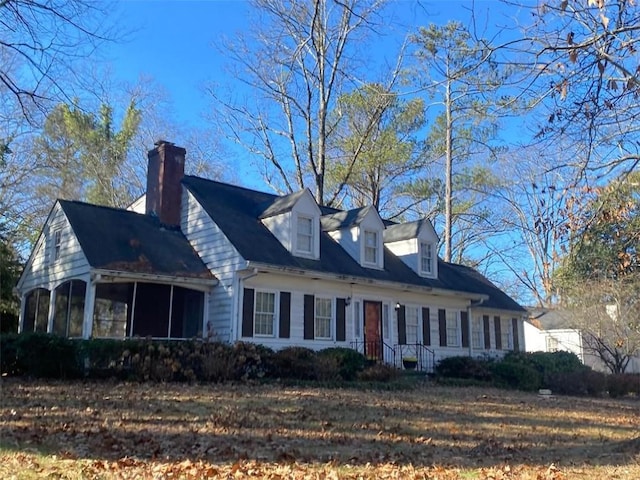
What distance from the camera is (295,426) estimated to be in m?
9.12

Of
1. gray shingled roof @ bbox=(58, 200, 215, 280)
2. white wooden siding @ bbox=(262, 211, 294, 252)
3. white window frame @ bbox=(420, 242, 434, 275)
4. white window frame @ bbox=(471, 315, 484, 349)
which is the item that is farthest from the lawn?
white window frame @ bbox=(471, 315, 484, 349)

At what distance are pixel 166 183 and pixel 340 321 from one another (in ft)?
23.6

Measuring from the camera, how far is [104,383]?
43.3 feet

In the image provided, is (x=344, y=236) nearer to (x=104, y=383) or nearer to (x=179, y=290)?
(x=179, y=290)

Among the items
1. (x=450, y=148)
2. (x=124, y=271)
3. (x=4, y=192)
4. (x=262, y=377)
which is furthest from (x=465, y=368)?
(x=4, y=192)

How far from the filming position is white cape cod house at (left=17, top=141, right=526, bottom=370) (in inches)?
683

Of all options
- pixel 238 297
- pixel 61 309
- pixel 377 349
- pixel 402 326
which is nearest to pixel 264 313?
pixel 238 297

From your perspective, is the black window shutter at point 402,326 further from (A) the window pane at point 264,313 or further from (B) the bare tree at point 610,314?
(B) the bare tree at point 610,314

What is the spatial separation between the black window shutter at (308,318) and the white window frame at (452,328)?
6.86 metres

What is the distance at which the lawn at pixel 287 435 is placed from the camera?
642 centimetres

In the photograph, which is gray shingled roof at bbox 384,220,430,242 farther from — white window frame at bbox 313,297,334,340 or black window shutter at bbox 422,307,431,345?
white window frame at bbox 313,297,334,340

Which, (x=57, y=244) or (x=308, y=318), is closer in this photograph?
(x=57, y=244)

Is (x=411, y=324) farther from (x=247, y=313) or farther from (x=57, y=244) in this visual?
(x=57, y=244)

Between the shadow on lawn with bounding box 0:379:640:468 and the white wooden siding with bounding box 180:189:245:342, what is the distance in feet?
13.4
